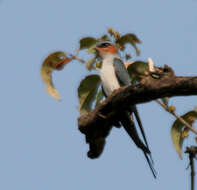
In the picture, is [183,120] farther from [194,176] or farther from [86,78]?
[86,78]

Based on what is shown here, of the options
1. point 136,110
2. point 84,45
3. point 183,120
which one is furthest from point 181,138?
point 84,45

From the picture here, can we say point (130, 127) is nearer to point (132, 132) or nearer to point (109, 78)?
point (132, 132)

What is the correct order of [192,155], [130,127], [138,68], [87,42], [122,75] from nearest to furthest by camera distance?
[192,155], [138,68], [87,42], [130,127], [122,75]

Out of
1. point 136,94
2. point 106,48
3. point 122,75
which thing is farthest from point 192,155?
point 106,48

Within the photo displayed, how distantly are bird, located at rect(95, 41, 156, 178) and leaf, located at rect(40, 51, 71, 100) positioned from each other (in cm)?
70

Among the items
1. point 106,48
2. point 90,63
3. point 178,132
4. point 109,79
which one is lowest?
point 178,132

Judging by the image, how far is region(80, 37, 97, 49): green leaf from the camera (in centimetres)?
595

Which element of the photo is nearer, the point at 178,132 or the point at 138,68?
the point at 178,132

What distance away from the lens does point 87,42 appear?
597 centimetres

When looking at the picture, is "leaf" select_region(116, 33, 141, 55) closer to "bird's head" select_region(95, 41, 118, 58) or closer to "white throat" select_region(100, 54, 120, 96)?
"white throat" select_region(100, 54, 120, 96)

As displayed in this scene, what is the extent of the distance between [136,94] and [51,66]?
65.5 inches

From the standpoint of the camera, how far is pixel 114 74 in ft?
24.1

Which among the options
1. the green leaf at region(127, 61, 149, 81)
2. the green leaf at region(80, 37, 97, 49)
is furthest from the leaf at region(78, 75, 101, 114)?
the green leaf at region(127, 61, 149, 81)

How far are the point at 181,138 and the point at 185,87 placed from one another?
1069 millimetres
